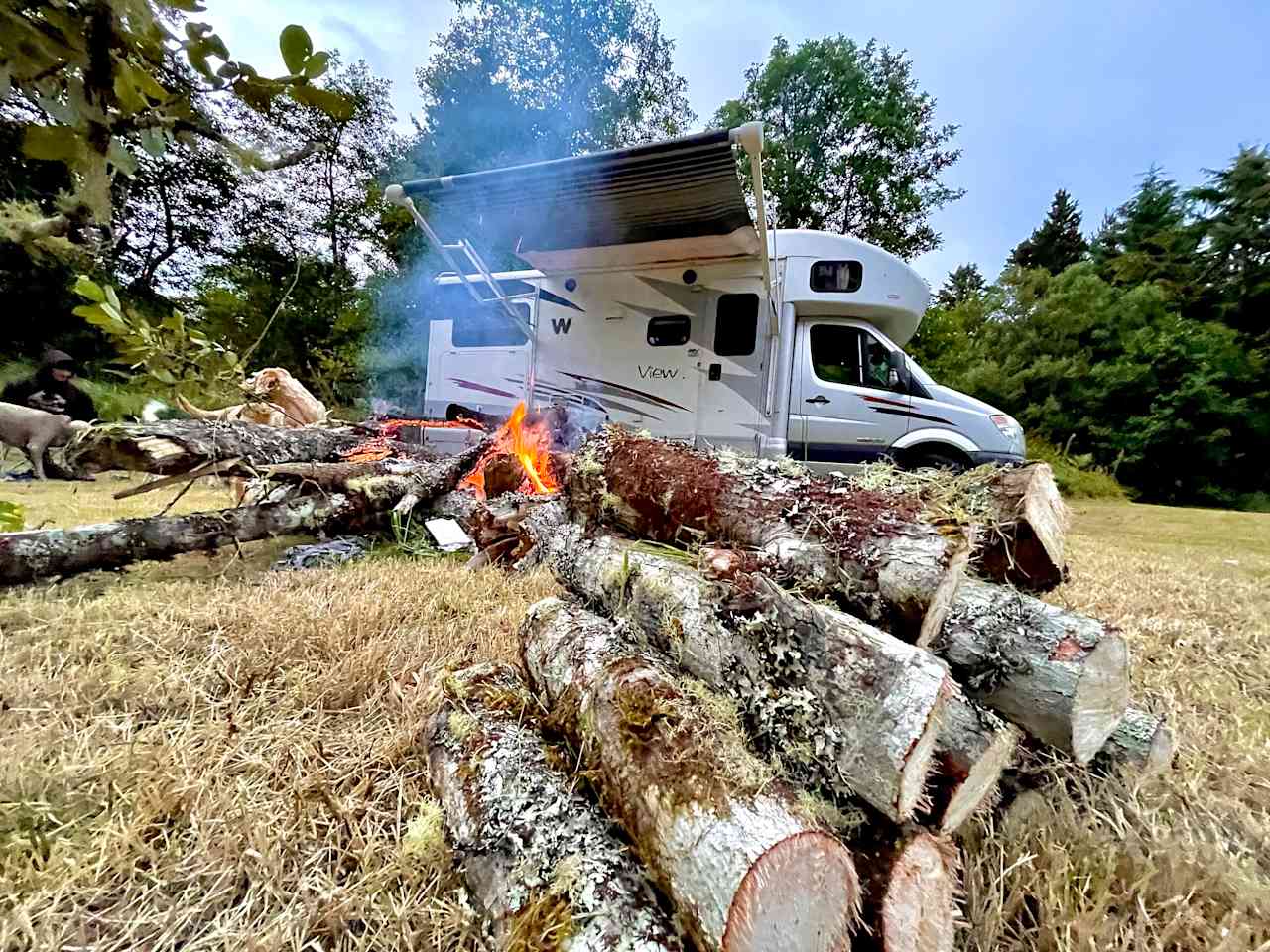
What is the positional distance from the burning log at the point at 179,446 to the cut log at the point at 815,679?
282 cm

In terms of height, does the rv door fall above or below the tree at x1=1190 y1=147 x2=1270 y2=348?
below

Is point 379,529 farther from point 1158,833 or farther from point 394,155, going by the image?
point 394,155

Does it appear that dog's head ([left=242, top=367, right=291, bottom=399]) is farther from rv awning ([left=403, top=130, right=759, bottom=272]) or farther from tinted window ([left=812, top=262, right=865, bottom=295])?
tinted window ([left=812, top=262, right=865, bottom=295])

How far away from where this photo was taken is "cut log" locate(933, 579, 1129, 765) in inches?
43.0

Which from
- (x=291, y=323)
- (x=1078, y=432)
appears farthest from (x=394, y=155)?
(x=1078, y=432)

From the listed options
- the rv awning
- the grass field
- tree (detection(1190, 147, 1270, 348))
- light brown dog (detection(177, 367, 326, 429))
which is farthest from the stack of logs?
tree (detection(1190, 147, 1270, 348))

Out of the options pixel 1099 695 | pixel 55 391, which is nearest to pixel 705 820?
pixel 1099 695

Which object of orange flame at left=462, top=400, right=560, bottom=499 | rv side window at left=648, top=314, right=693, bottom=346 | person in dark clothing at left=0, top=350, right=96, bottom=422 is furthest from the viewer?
person in dark clothing at left=0, top=350, right=96, bottom=422

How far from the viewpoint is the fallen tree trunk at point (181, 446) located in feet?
8.29

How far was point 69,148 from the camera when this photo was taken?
600 millimetres

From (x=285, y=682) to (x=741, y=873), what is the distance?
1.61 meters

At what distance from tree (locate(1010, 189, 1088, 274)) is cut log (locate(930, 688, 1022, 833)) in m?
28.7

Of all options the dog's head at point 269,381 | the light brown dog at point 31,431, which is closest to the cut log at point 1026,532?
the dog's head at point 269,381

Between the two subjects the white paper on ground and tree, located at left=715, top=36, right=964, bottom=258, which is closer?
the white paper on ground
